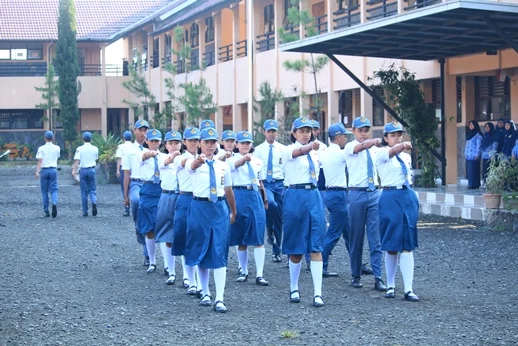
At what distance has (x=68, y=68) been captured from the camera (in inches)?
2116

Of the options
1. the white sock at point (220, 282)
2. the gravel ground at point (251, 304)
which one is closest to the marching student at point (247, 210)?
the gravel ground at point (251, 304)

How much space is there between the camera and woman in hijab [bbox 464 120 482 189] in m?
24.1

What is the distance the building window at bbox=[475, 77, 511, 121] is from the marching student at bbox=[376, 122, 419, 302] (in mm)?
15356

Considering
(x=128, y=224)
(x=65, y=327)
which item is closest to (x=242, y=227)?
(x=65, y=327)

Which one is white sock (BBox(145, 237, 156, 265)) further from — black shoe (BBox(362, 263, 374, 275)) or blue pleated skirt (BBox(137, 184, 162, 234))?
black shoe (BBox(362, 263, 374, 275))

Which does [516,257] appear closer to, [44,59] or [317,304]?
[317,304]

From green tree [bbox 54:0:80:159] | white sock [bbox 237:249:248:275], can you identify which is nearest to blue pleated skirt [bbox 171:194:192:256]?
white sock [bbox 237:249:248:275]

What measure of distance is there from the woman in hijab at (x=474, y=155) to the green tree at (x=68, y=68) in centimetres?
3238

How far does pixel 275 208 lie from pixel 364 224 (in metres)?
2.40

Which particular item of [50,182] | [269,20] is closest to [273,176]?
[50,182]

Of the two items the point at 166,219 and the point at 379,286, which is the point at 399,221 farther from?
the point at 166,219

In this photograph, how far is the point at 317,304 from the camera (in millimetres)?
10305

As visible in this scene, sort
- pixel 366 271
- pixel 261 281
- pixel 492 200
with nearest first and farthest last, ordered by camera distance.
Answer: pixel 261 281 → pixel 366 271 → pixel 492 200

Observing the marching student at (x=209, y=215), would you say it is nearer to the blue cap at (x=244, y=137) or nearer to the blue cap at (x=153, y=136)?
the blue cap at (x=244, y=137)
